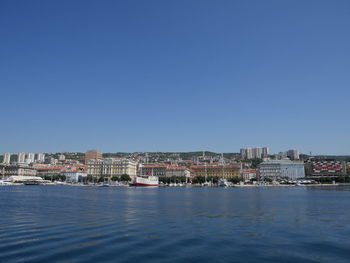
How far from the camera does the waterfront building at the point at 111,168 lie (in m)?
140

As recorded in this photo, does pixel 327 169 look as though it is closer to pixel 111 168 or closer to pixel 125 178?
pixel 125 178

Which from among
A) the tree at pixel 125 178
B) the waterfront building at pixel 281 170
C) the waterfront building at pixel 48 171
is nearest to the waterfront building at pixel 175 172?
the tree at pixel 125 178

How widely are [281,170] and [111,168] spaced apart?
89.8 meters

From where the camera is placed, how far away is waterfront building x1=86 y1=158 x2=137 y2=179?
140 m

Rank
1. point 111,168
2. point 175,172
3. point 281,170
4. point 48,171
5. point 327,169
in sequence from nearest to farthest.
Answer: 1. point 111,168
2. point 175,172
3. point 281,170
4. point 48,171
5. point 327,169

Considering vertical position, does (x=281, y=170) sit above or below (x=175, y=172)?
above

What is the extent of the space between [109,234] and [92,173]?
138271 millimetres

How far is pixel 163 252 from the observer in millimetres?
9867

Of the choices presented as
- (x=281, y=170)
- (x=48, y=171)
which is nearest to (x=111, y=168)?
(x=48, y=171)

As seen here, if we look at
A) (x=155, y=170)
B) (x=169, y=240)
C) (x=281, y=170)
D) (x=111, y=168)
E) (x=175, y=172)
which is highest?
(x=111, y=168)

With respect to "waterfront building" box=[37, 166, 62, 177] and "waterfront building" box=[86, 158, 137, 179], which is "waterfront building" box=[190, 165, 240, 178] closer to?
"waterfront building" box=[86, 158, 137, 179]

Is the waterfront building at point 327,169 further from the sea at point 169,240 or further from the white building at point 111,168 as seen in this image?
the sea at point 169,240

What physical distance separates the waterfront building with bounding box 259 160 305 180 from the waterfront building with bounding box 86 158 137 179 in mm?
69661

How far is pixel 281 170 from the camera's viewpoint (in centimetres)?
15738
